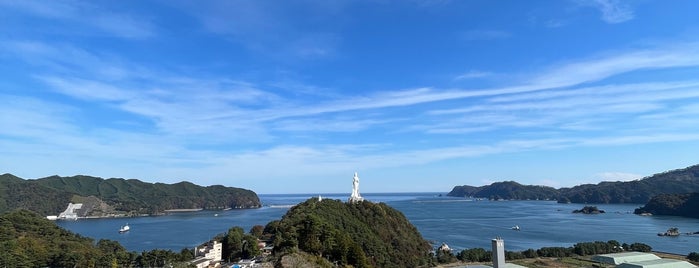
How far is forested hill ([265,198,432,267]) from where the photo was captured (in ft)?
64.7

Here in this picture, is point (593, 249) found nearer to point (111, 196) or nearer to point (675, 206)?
point (675, 206)

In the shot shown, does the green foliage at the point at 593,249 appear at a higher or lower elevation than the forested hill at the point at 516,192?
lower

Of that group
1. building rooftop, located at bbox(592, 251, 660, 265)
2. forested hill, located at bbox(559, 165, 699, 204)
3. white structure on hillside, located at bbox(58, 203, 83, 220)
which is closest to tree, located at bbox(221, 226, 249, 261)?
building rooftop, located at bbox(592, 251, 660, 265)

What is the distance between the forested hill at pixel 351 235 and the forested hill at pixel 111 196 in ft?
217

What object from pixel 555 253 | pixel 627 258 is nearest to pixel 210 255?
pixel 627 258

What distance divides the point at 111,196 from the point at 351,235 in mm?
91434

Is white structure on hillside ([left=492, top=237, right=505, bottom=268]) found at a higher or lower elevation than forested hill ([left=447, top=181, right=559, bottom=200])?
lower

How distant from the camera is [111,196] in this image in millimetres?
102562

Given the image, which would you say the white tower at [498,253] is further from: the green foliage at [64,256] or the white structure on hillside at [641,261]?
the green foliage at [64,256]

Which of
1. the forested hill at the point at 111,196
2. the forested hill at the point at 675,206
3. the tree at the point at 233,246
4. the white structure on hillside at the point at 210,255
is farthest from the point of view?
the forested hill at the point at 111,196

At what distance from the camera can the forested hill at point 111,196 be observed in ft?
269

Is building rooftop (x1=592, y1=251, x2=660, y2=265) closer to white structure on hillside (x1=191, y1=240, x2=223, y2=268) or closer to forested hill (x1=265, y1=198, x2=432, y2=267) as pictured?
forested hill (x1=265, y1=198, x2=432, y2=267)

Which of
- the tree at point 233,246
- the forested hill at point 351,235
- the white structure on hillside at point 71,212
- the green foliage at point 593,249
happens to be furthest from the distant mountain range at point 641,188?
the white structure on hillside at point 71,212

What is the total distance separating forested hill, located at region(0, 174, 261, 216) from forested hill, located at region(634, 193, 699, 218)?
83.1m
